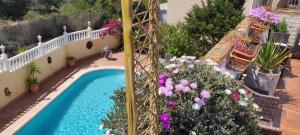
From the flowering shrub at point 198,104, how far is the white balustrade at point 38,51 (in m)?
8.07

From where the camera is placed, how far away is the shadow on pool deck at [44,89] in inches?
395

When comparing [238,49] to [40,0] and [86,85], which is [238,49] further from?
[40,0]

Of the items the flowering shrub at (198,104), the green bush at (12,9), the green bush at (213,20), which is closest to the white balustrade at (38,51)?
the green bush at (213,20)

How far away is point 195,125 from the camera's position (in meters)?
3.92

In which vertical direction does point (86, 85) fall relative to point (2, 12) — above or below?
below

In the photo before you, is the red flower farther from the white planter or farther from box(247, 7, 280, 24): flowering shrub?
box(247, 7, 280, 24): flowering shrub

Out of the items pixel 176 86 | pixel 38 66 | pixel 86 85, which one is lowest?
pixel 86 85

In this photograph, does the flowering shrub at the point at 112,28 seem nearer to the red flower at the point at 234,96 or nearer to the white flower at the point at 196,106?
the red flower at the point at 234,96

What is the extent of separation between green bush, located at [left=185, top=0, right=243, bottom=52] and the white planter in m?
4.89

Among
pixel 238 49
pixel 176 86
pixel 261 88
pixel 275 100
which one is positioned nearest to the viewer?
pixel 176 86

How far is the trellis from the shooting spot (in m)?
2.39

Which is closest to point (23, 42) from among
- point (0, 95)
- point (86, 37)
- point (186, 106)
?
point (86, 37)

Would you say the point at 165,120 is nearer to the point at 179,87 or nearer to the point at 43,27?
the point at 179,87

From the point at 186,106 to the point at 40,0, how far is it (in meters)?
36.2
